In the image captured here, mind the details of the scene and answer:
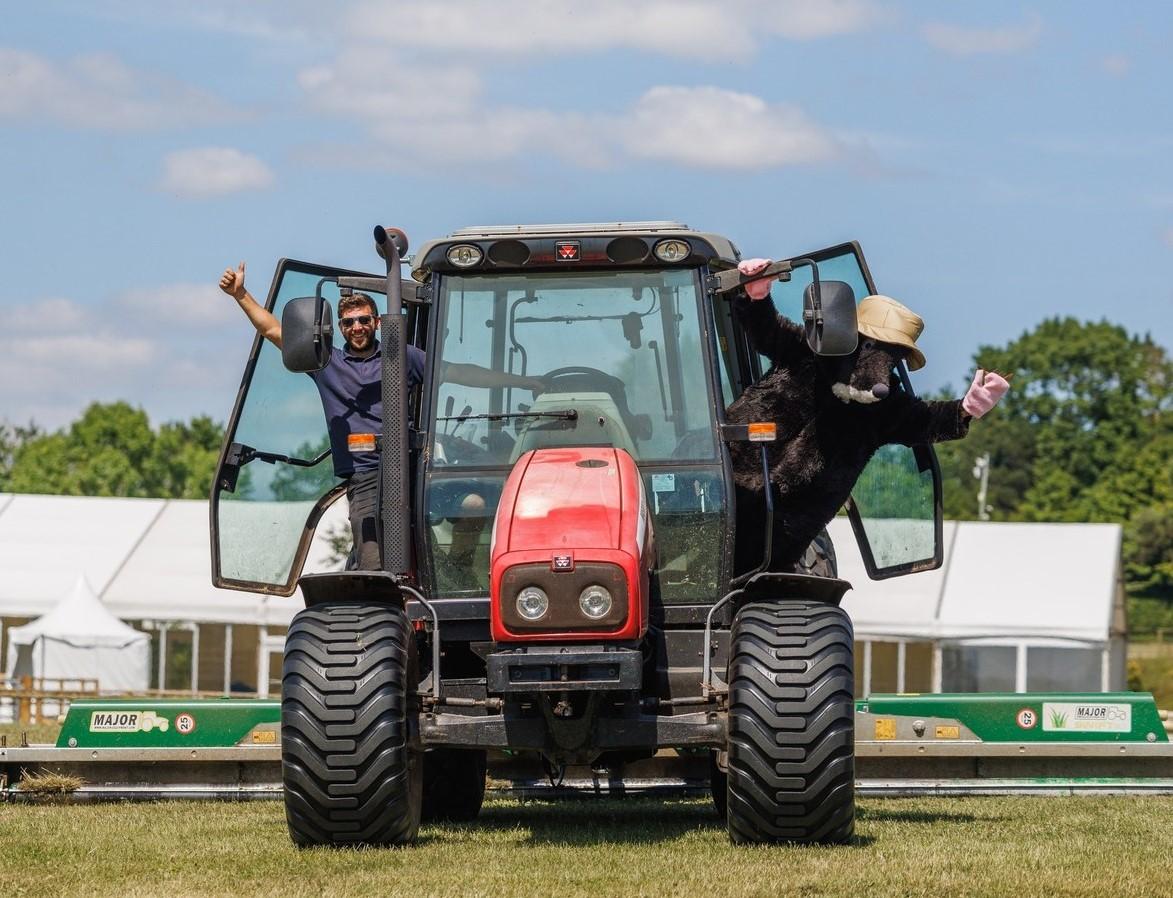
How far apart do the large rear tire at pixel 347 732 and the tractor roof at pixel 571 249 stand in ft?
5.91

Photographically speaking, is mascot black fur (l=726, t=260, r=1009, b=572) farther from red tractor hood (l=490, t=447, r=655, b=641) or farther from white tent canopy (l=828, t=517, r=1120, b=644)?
white tent canopy (l=828, t=517, r=1120, b=644)

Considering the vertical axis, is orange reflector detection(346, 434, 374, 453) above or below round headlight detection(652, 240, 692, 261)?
below

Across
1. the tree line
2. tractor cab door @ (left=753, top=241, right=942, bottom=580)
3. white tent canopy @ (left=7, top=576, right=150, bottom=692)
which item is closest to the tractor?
tractor cab door @ (left=753, top=241, right=942, bottom=580)

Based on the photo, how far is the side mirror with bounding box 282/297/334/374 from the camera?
26.0ft

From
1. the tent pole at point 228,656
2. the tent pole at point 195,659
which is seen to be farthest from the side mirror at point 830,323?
the tent pole at point 195,659

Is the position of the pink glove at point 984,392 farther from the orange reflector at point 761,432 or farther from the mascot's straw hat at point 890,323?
the orange reflector at point 761,432

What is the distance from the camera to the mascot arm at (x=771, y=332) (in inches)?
355

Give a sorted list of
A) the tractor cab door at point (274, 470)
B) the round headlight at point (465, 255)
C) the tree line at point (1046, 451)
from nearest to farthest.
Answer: the round headlight at point (465, 255) < the tractor cab door at point (274, 470) < the tree line at point (1046, 451)

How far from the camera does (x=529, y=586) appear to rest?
7312 mm

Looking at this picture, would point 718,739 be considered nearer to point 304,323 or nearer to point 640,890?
point 640,890

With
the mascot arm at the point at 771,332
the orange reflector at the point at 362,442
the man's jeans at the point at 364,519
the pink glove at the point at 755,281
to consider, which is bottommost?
the man's jeans at the point at 364,519

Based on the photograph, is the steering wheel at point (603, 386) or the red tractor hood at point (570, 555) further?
the steering wheel at point (603, 386)

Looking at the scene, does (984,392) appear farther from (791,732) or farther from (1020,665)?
(1020,665)

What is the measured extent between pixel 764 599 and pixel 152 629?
93.2ft
